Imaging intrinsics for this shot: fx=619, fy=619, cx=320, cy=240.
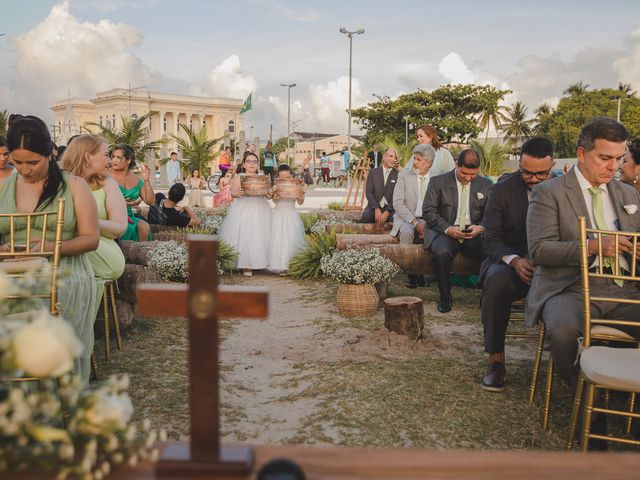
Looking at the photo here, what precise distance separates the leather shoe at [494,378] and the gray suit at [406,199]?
3.79 metres

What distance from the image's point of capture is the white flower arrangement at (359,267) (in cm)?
661

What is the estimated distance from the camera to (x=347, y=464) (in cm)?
153

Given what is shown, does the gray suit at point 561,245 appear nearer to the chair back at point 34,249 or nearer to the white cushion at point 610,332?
the white cushion at point 610,332

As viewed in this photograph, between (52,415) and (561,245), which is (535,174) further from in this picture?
(52,415)

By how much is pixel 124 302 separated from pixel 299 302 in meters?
2.30

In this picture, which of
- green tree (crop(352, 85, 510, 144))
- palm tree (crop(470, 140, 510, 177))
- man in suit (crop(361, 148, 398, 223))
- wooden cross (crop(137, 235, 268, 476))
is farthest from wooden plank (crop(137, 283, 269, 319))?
green tree (crop(352, 85, 510, 144))

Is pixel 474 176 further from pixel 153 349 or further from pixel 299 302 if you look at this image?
pixel 153 349

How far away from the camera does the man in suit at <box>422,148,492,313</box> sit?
6.86 metres

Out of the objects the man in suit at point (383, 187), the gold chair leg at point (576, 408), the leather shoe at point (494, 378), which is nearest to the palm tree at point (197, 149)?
the man in suit at point (383, 187)

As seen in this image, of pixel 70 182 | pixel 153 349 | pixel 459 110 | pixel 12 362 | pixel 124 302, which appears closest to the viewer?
pixel 12 362

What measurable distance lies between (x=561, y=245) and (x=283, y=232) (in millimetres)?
6003

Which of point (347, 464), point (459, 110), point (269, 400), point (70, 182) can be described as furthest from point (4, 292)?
point (459, 110)

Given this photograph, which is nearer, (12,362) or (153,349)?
(12,362)

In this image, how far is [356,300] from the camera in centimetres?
666
